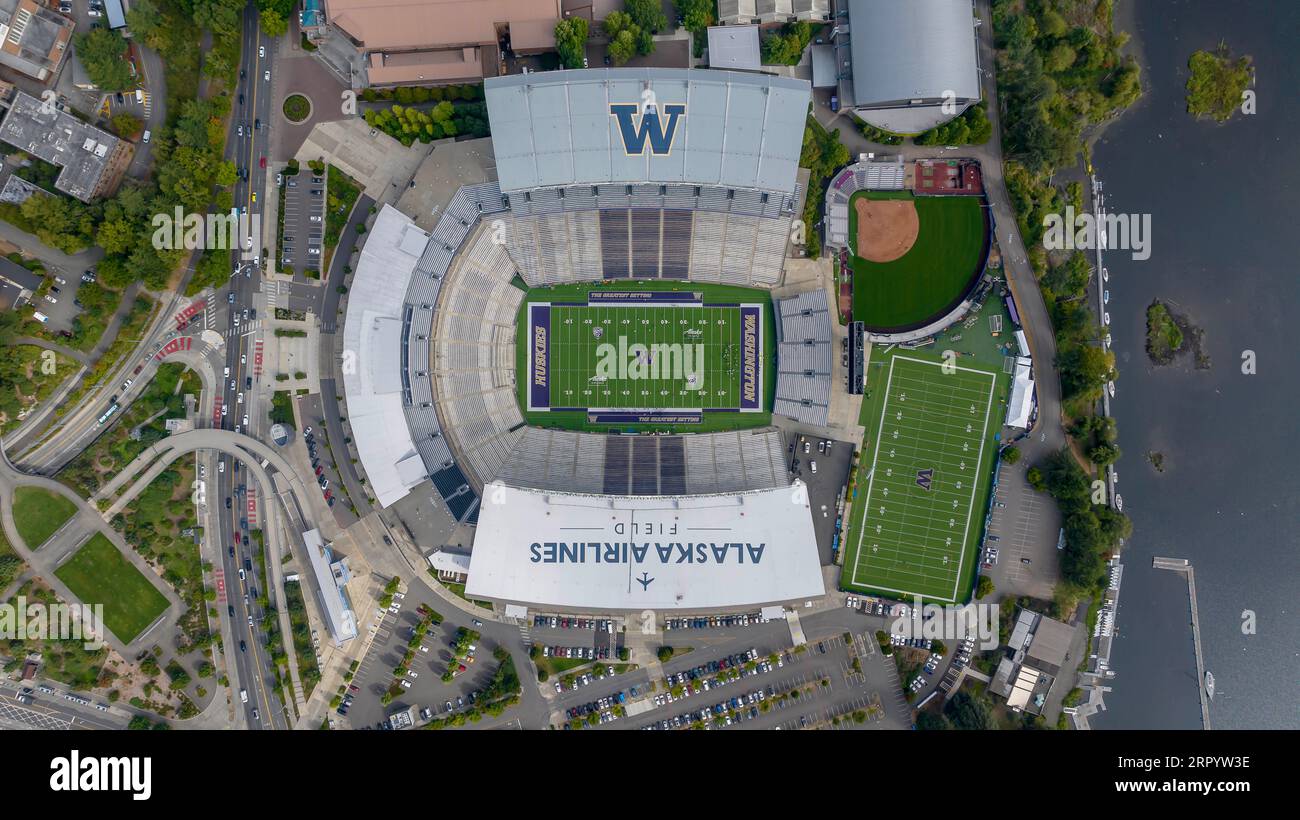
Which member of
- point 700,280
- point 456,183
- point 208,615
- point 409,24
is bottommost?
point 208,615

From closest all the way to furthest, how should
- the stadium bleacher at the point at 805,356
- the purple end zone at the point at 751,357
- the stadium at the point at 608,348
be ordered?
the stadium at the point at 608,348
the stadium bleacher at the point at 805,356
the purple end zone at the point at 751,357

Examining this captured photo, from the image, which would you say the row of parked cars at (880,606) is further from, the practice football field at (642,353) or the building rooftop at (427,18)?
the building rooftop at (427,18)

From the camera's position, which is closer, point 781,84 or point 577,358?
point 781,84

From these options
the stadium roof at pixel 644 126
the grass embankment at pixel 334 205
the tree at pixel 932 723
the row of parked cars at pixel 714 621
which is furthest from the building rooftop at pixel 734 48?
the tree at pixel 932 723

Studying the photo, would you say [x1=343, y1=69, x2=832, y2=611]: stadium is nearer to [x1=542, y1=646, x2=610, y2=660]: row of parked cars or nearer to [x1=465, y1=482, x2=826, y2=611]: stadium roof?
[x1=465, y1=482, x2=826, y2=611]: stadium roof

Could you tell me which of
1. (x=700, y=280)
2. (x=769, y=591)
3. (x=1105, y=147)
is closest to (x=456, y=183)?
(x=700, y=280)
